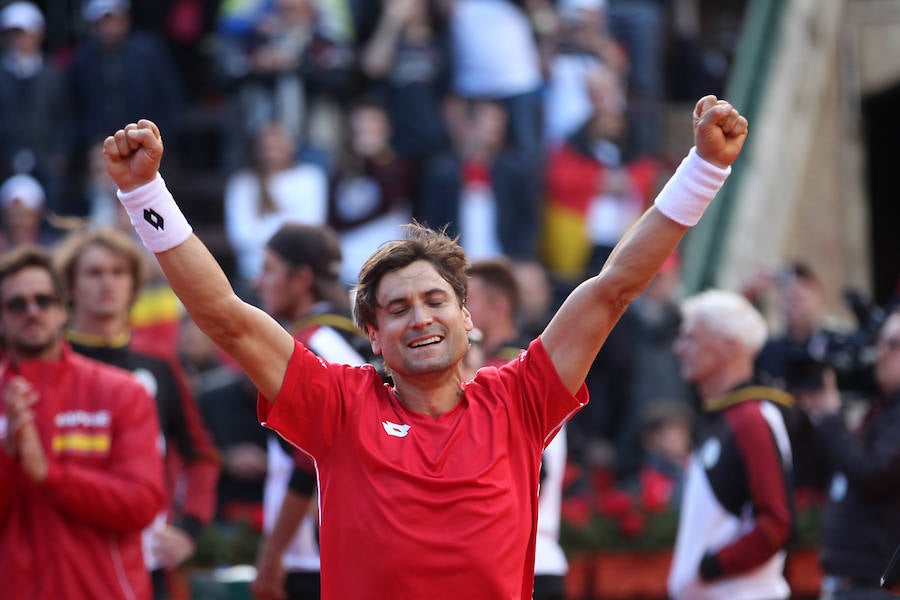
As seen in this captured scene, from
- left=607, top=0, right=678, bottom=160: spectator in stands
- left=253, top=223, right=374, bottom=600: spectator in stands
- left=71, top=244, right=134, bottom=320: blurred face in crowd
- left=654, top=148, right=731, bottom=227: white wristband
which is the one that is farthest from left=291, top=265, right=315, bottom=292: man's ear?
left=607, top=0, right=678, bottom=160: spectator in stands

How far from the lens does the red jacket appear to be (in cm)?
599

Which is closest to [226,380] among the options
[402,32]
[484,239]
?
[484,239]

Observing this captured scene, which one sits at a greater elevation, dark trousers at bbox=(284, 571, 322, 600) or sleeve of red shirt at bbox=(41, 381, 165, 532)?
sleeve of red shirt at bbox=(41, 381, 165, 532)

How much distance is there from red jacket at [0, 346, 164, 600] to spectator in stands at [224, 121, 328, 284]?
557 cm

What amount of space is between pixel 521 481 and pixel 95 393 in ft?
7.69

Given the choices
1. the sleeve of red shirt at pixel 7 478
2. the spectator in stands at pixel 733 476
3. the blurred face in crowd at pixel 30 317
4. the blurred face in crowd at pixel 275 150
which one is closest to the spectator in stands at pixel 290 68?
the blurred face in crowd at pixel 275 150

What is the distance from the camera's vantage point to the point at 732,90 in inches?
545

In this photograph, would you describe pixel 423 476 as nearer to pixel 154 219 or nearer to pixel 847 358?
pixel 154 219

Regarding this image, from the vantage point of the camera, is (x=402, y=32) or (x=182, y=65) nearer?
(x=402, y=32)

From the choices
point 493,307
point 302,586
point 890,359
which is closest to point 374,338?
point 302,586

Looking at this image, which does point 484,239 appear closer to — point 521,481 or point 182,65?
point 182,65

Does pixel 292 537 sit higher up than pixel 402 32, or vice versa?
pixel 402 32

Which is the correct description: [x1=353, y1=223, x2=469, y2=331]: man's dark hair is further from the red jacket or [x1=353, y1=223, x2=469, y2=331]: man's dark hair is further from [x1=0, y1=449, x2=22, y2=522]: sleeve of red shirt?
[x1=0, y1=449, x2=22, y2=522]: sleeve of red shirt

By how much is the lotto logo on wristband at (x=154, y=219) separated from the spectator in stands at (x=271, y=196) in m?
7.46
